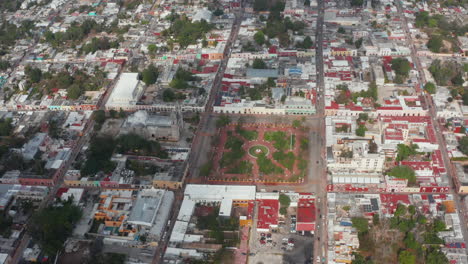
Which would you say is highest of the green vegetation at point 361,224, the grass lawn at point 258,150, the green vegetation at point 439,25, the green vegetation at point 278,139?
the green vegetation at point 439,25

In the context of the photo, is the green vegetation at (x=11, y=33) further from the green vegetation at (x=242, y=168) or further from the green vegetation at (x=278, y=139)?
the green vegetation at (x=278, y=139)

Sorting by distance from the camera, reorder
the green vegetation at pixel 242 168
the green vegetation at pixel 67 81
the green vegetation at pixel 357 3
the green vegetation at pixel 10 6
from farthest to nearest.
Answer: the green vegetation at pixel 10 6 < the green vegetation at pixel 357 3 < the green vegetation at pixel 67 81 < the green vegetation at pixel 242 168

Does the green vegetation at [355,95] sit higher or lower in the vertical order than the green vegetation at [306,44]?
lower

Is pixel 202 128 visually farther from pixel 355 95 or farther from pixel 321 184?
pixel 355 95

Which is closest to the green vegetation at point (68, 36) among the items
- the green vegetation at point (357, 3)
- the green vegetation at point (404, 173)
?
the green vegetation at point (357, 3)

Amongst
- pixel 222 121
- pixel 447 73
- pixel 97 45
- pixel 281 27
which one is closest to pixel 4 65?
pixel 97 45

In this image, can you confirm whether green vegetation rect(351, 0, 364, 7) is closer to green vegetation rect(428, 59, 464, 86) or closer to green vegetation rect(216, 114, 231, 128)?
green vegetation rect(428, 59, 464, 86)
